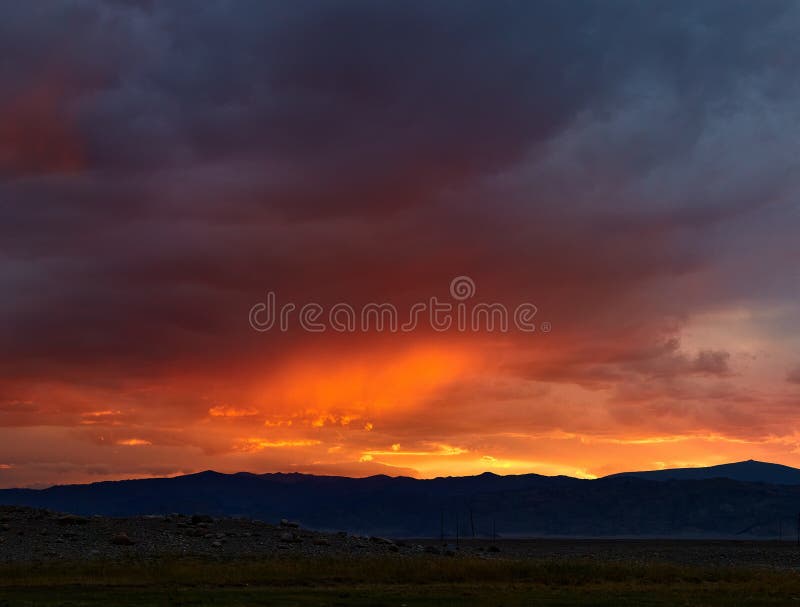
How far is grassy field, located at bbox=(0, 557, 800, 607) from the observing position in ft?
154

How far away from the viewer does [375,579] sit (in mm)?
60188

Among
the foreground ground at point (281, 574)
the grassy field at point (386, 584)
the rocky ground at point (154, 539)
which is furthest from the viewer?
the rocky ground at point (154, 539)

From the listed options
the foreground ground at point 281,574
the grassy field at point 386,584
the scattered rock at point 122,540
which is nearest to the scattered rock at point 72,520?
the foreground ground at point 281,574

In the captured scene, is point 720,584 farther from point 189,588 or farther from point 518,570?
point 189,588

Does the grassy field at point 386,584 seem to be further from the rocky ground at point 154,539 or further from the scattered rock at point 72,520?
the scattered rock at point 72,520

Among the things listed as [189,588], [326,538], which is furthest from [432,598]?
[326,538]

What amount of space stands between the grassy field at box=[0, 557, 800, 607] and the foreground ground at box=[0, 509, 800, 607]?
7 centimetres

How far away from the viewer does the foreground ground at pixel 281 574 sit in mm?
48062

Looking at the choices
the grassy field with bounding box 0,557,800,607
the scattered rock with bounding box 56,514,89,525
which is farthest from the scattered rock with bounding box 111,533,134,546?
the grassy field with bounding box 0,557,800,607

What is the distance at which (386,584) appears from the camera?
57844 millimetres

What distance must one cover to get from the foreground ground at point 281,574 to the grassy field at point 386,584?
72mm

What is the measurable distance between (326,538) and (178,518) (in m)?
14.8

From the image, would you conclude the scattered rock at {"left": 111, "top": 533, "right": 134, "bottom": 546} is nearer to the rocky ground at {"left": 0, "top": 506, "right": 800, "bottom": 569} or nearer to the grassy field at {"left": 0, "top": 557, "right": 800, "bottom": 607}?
the rocky ground at {"left": 0, "top": 506, "right": 800, "bottom": 569}

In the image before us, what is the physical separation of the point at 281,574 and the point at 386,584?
6.93 meters
